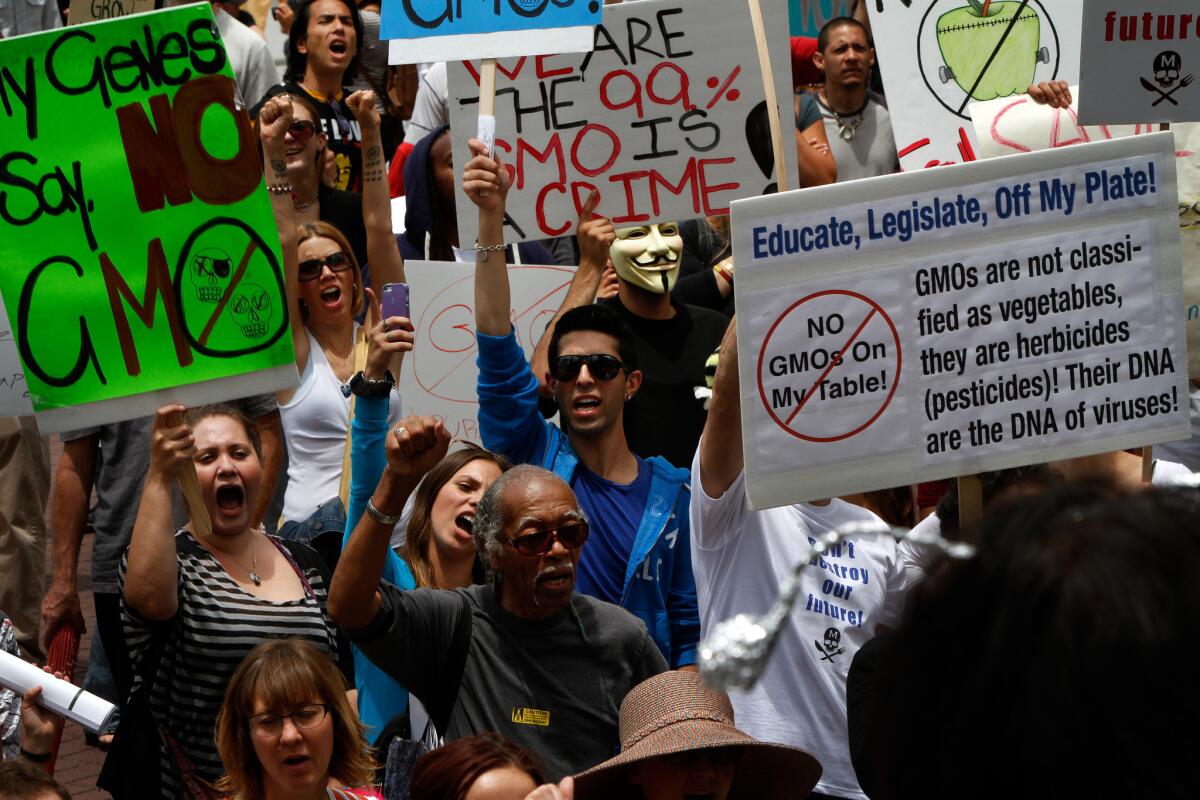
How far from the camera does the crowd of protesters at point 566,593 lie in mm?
1329

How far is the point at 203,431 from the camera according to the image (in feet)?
15.7

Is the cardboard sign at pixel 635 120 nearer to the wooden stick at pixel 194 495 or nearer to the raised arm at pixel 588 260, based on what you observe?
the raised arm at pixel 588 260

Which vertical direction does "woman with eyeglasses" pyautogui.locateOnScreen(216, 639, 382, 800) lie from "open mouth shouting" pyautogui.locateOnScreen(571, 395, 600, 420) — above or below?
below

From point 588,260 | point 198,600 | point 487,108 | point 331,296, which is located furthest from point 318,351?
point 198,600

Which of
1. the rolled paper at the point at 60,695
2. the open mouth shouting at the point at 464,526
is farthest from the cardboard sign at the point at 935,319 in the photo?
the rolled paper at the point at 60,695

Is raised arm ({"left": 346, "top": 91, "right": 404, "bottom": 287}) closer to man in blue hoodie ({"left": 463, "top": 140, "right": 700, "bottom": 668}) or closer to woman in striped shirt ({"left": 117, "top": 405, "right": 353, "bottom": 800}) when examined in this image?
man in blue hoodie ({"left": 463, "top": 140, "right": 700, "bottom": 668})

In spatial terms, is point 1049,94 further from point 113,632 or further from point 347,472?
point 113,632

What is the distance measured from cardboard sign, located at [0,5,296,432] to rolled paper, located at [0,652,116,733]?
61cm

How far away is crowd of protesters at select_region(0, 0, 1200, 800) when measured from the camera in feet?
4.36

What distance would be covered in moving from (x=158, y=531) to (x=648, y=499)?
5.07 ft

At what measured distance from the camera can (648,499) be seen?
5047mm

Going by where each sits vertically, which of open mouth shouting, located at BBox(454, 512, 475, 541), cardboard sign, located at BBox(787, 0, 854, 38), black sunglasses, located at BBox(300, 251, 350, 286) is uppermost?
cardboard sign, located at BBox(787, 0, 854, 38)

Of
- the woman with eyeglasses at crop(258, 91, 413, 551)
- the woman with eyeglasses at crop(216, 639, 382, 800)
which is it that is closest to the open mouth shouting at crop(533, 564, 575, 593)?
the woman with eyeglasses at crop(216, 639, 382, 800)

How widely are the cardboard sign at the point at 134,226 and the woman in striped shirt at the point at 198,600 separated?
24cm
